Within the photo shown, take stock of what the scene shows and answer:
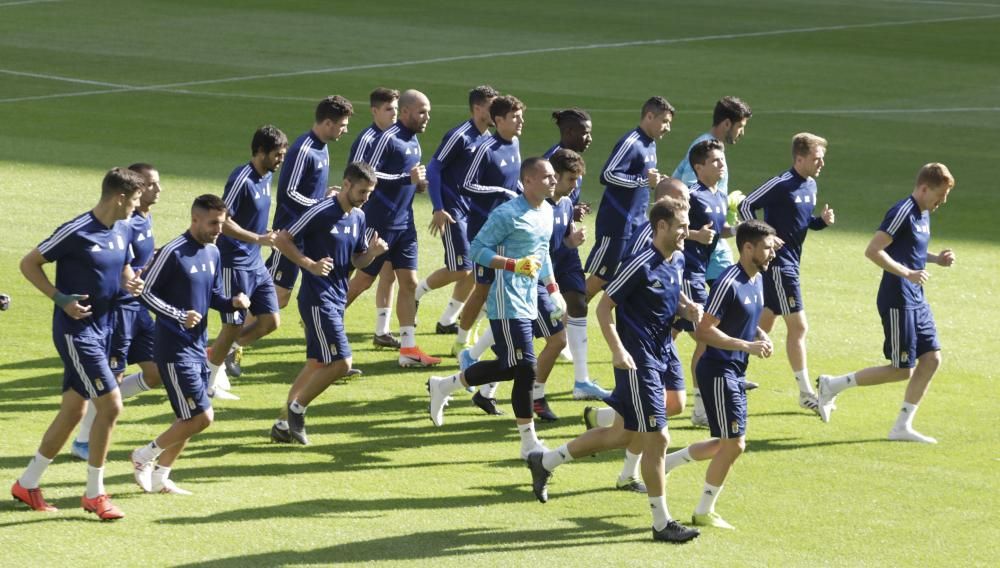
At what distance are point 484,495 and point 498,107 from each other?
4.10 meters

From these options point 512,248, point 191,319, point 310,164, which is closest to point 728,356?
point 512,248

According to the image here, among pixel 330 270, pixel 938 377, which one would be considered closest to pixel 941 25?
pixel 938 377

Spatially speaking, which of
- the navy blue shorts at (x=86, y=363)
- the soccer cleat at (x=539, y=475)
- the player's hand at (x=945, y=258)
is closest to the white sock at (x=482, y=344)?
the soccer cleat at (x=539, y=475)

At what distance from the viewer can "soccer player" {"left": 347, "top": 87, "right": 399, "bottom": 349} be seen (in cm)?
1457

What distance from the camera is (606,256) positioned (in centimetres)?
1377

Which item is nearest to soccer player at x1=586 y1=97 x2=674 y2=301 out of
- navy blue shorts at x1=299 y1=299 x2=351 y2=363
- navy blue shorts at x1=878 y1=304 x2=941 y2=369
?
navy blue shorts at x1=878 y1=304 x2=941 y2=369

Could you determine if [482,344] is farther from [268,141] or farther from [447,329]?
[447,329]

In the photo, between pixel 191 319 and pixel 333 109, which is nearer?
pixel 191 319

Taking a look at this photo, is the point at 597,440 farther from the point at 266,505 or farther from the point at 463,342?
the point at 463,342

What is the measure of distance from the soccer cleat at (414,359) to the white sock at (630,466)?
370 centimetres

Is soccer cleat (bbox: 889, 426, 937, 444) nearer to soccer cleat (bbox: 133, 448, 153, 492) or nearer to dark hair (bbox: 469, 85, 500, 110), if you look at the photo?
dark hair (bbox: 469, 85, 500, 110)

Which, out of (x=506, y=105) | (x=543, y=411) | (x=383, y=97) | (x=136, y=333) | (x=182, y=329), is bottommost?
(x=543, y=411)

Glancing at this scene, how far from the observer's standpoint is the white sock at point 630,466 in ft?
35.0

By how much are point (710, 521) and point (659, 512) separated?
0.48m
